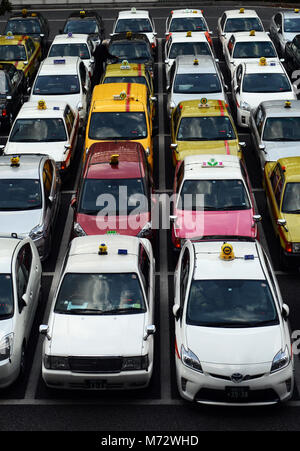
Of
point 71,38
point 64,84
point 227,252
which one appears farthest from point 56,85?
point 227,252

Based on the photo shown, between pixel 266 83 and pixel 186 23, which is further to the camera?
pixel 186 23

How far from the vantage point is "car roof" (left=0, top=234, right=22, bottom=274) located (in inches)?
458

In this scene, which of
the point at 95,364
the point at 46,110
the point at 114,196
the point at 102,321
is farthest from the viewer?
the point at 46,110

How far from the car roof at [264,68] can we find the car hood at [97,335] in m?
12.1

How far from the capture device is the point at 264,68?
2142cm

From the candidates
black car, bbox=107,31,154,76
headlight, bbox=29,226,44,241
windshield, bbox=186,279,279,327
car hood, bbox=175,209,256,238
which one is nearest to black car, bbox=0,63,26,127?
black car, bbox=107,31,154,76

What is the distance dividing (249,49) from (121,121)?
8684 millimetres

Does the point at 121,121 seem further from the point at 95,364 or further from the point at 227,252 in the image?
the point at 95,364

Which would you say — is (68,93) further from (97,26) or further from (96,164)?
(97,26)

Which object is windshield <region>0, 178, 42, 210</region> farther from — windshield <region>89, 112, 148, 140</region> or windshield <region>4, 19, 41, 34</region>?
windshield <region>4, 19, 41, 34</region>

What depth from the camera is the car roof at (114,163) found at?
14797mm

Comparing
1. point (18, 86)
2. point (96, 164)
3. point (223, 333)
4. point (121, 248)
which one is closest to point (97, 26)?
point (18, 86)

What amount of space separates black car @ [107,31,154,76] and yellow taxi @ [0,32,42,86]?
260cm

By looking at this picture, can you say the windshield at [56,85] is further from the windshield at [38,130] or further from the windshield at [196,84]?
the windshield at [38,130]
